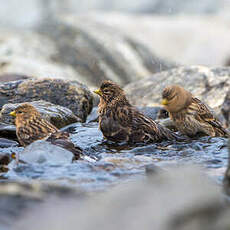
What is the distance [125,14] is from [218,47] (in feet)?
13.9

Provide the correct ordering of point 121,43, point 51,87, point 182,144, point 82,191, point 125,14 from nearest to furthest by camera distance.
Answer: point 82,191 < point 182,144 < point 51,87 < point 121,43 < point 125,14

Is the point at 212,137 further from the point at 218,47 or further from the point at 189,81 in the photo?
the point at 218,47

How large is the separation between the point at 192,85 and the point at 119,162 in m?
6.22

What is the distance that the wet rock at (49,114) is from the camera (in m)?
7.64

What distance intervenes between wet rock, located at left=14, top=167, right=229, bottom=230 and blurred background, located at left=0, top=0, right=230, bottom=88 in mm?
11107

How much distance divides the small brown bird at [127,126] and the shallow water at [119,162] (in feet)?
0.49

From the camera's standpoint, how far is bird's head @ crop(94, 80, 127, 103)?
7113mm

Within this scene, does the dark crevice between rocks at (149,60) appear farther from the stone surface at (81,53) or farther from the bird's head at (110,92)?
the bird's head at (110,92)

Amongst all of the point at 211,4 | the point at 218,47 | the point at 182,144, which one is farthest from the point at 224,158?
the point at 211,4

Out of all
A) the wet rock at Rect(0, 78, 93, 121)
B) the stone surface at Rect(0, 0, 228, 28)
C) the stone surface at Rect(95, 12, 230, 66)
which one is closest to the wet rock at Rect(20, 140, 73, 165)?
the wet rock at Rect(0, 78, 93, 121)

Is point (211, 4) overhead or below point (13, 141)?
overhead

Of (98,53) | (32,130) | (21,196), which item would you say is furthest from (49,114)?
(98,53)

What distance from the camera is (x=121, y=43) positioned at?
17.3m

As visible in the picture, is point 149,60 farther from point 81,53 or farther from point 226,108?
point 226,108
